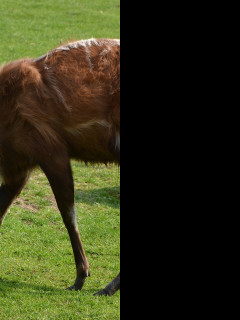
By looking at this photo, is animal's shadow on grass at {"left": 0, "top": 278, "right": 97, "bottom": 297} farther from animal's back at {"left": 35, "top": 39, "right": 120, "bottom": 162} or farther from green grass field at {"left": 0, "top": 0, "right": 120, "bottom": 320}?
animal's back at {"left": 35, "top": 39, "right": 120, "bottom": 162}

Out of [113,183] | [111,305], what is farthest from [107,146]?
[113,183]

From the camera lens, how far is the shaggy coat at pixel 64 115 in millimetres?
5258

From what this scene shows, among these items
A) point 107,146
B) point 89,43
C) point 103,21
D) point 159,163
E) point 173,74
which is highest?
point 173,74

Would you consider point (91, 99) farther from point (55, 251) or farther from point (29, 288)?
point (55, 251)

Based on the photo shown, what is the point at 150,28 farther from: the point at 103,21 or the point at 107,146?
the point at 103,21

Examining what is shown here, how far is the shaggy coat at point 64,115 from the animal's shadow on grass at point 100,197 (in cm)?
261

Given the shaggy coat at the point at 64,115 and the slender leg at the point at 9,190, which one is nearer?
the shaggy coat at the point at 64,115

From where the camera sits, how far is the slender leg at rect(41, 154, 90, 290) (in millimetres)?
5277

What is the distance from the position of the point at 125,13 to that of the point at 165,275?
51 cm

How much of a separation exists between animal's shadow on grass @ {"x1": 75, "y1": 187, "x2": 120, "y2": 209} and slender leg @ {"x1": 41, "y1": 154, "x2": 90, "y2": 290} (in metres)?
2.51

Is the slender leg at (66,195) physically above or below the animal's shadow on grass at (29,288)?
above

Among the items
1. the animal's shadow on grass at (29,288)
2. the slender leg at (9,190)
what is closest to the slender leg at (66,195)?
the animal's shadow on grass at (29,288)

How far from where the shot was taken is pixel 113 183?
8961mm

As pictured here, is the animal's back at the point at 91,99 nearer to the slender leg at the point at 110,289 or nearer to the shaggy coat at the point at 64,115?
the shaggy coat at the point at 64,115
